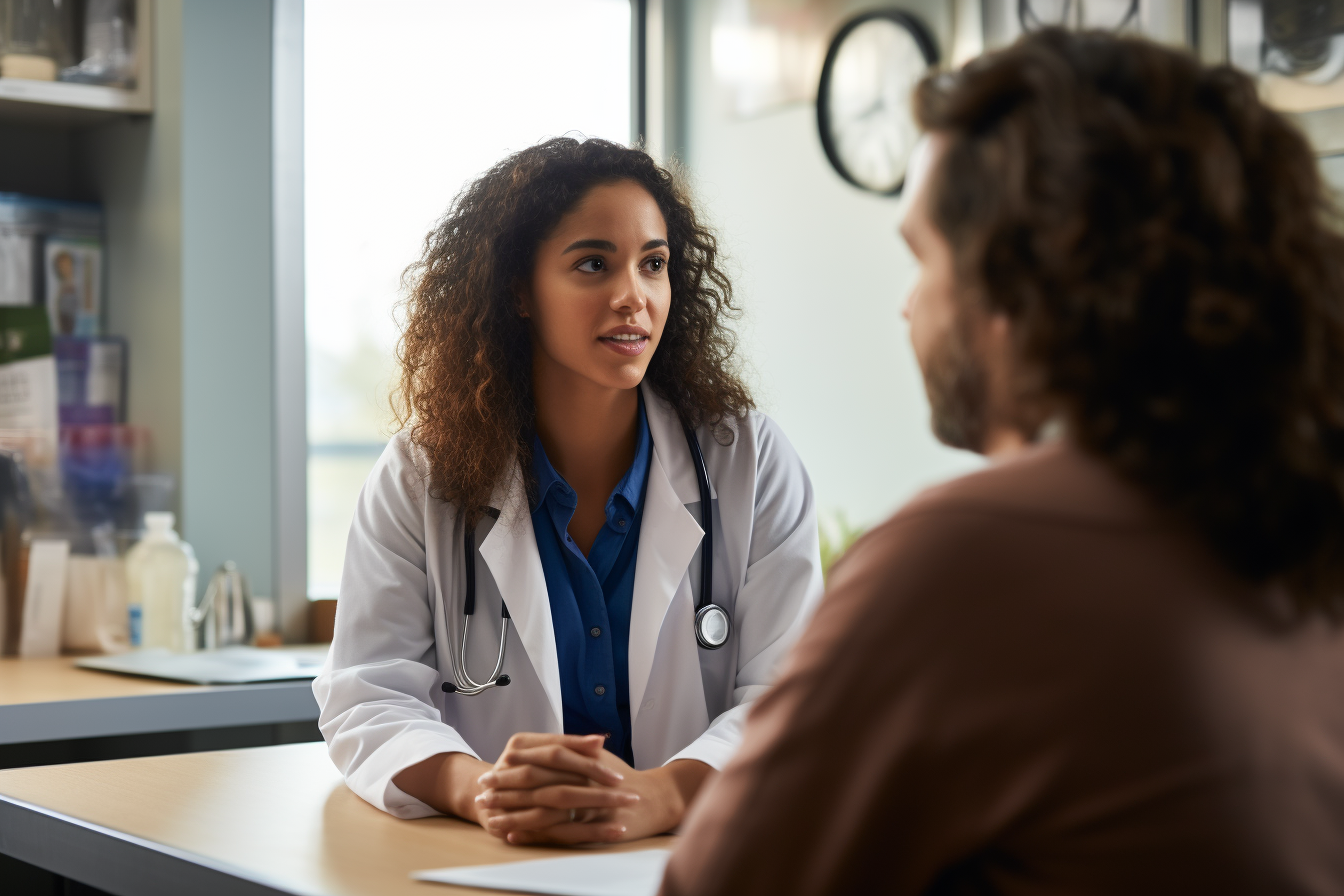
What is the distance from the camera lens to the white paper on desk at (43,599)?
253 centimetres

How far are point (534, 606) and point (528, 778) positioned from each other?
412 millimetres

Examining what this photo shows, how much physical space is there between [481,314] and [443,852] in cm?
85

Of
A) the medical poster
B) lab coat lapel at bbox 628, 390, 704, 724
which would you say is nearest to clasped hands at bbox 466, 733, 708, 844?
lab coat lapel at bbox 628, 390, 704, 724

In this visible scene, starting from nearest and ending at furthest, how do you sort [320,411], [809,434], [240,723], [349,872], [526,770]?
1. [349,872]
2. [526,770]
3. [240,723]
4. [320,411]
5. [809,434]

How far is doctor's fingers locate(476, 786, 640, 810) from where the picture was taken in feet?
3.90

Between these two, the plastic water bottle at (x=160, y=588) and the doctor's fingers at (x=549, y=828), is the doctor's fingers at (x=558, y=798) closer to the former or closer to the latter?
the doctor's fingers at (x=549, y=828)

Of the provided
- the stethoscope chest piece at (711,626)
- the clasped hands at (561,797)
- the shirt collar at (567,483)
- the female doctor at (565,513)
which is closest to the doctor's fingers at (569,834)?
the clasped hands at (561,797)

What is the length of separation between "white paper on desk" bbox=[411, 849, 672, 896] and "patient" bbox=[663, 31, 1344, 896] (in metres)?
0.33

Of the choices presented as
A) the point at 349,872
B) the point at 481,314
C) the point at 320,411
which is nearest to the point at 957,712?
the point at 349,872

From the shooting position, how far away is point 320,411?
2.98 m

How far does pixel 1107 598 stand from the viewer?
2.04 ft

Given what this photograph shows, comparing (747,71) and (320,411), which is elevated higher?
(747,71)

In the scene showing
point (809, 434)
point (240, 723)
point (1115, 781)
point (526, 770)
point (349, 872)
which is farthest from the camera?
point (809, 434)

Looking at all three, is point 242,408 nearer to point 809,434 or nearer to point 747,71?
point 809,434
